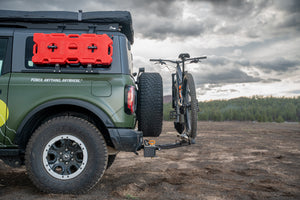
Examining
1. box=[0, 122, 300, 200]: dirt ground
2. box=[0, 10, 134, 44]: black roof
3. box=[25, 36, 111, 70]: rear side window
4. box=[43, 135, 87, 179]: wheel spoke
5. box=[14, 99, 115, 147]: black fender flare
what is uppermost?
box=[0, 10, 134, 44]: black roof

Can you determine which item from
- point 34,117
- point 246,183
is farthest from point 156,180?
point 34,117

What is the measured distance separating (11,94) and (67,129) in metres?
0.95

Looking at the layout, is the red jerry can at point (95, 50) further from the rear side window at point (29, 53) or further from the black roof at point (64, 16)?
the rear side window at point (29, 53)

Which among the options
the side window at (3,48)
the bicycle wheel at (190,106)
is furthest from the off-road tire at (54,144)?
the bicycle wheel at (190,106)

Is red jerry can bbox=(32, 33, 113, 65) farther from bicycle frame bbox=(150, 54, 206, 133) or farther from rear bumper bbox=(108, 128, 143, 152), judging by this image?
bicycle frame bbox=(150, 54, 206, 133)

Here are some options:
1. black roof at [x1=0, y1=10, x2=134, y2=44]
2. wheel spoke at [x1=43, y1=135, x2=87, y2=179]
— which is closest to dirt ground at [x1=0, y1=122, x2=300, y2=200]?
wheel spoke at [x1=43, y1=135, x2=87, y2=179]

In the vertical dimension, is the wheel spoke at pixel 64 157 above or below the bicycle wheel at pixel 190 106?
below

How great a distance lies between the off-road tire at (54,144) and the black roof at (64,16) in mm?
1557

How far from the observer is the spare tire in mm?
3805

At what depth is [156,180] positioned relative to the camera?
413cm

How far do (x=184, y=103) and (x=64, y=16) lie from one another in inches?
122

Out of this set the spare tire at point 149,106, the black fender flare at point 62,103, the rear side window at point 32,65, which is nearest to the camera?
the black fender flare at point 62,103

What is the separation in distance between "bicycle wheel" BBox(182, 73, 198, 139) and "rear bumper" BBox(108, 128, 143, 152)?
1646mm

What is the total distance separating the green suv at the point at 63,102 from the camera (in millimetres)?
3283
